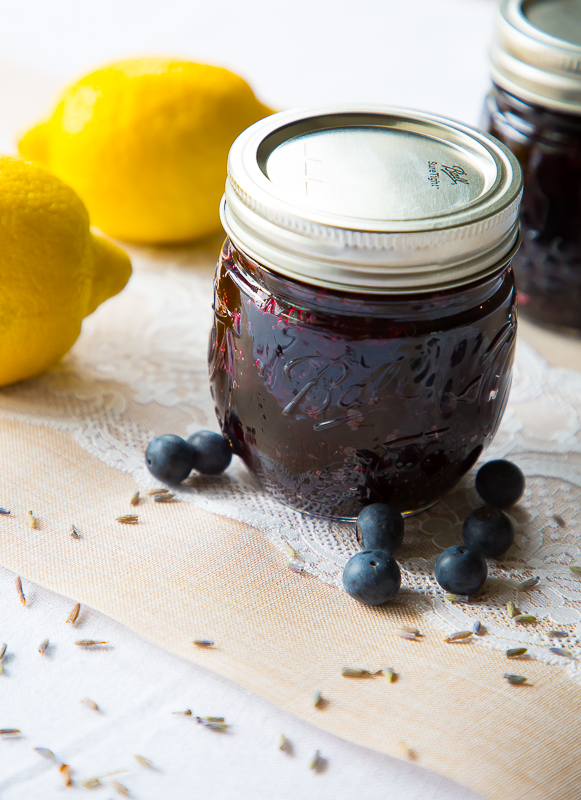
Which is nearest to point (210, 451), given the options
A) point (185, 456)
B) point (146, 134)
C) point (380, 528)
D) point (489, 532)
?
point (185, 456)

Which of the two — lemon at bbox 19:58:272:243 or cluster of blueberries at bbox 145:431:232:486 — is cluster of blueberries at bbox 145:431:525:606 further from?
lemon at bbox 19:58:272:243

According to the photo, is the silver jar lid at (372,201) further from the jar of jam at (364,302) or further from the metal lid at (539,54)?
the metal lid at (539,54)

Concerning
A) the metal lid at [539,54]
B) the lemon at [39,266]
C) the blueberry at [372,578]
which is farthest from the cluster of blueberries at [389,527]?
the metal lid at [539,54]

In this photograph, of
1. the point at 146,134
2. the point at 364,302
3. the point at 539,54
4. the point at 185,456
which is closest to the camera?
the point at 364,302

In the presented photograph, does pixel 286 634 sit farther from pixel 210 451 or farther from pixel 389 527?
pixel 210 451

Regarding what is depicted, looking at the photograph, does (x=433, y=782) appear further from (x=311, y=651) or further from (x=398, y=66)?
(x=398, y=66)
